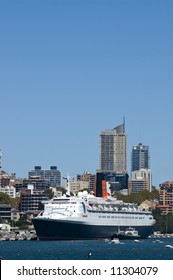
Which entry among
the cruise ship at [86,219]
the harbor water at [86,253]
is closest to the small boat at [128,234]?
the cruise ship at [86,219]

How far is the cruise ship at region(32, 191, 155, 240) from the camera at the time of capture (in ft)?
297

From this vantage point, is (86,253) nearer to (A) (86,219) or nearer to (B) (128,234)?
(A) (86,219)

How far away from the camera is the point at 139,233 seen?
104 meters

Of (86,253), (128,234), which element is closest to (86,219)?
(128,234)

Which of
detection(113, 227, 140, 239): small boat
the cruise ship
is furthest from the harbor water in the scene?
detection(113, 227, 140, 239): small boat

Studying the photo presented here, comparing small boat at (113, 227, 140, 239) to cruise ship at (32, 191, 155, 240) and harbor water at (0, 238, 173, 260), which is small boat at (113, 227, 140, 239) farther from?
harbor water at (0, 238, 173, 260)

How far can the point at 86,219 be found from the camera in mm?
93625

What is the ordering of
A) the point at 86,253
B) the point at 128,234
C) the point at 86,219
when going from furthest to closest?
the point at 128,234
the point at 86,219
the point at 86,253

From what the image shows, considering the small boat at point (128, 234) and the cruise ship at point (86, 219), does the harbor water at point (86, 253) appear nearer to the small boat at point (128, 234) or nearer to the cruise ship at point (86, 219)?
the cruise ship at point (86, 219)
